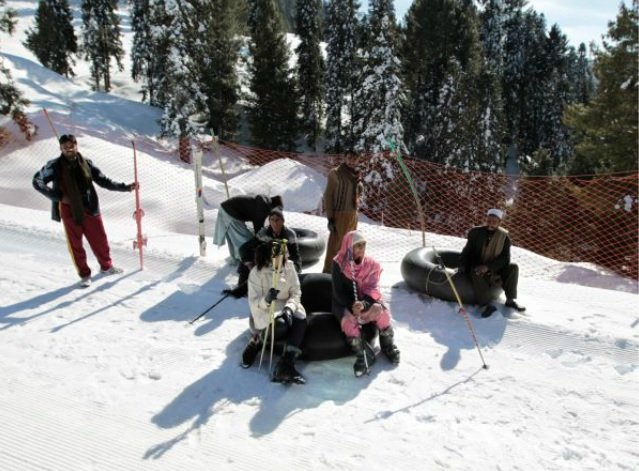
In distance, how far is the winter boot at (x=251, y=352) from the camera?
4102 millimetres

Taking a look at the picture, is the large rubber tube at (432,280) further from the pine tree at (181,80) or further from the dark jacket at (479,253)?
the pine tree at (181,80)

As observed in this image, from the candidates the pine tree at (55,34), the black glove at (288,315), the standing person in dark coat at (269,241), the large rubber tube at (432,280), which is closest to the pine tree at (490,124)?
the large rubber tube at (432,280)

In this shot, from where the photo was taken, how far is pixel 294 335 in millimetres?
4016

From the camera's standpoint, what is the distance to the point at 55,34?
35312 millimetres

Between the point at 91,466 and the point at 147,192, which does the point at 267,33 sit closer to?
the point at 147,192

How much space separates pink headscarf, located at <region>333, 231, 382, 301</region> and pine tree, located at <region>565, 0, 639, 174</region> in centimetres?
1316

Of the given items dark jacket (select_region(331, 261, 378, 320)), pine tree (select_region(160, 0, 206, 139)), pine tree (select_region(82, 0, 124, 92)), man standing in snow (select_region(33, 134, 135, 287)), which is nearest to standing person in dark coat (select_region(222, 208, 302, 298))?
dark jacket (select_region(331, 261, 378, 320))

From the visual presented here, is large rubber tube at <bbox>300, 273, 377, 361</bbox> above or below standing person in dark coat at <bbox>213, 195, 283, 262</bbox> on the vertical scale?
below

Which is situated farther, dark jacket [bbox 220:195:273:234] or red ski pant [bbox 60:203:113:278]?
dark jacket [bbox 220:195:273:234]

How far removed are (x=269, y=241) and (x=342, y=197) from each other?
5.14 ft

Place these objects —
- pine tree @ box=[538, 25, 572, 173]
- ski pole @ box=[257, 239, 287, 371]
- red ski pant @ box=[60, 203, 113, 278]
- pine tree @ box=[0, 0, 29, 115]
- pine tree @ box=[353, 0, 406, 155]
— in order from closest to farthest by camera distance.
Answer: ski pole @ box=[257, 239, 287, 371]
red ski pant @ box=[60, 203, 113, 278]
pine tree @ box=[0, 0, 29, 115]
pine tree @ box=[353, 0, 406, 155]
pine tree @ box=[538, 25, 572, 173]

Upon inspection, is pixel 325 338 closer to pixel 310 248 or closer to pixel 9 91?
pixel 310 248

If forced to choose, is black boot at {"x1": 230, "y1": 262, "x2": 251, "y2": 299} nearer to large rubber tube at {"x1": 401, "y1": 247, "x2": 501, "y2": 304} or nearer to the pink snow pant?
the pink snow pant

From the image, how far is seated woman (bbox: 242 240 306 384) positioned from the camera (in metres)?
3.99
